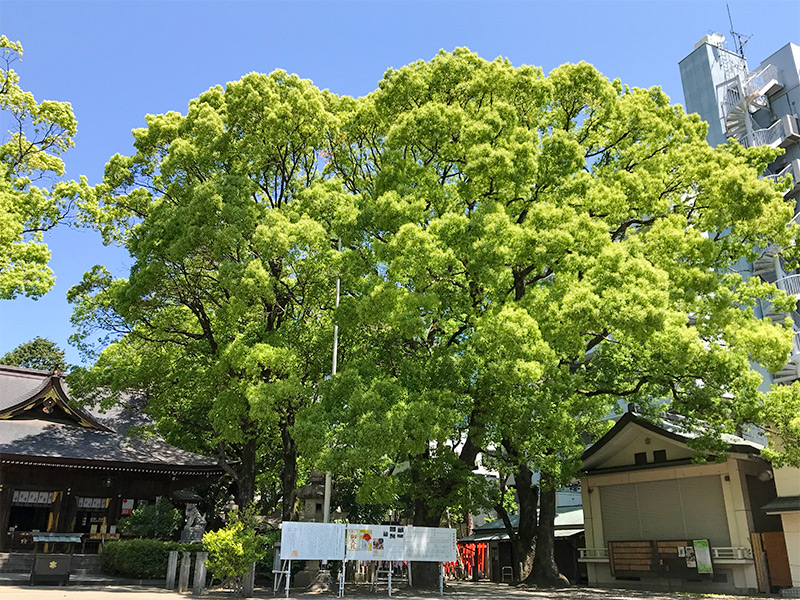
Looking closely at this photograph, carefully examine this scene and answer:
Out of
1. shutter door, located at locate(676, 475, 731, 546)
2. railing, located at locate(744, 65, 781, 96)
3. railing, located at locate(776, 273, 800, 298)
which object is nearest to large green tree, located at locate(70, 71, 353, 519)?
shutter door, located at locate(676, 475, 731, 546)

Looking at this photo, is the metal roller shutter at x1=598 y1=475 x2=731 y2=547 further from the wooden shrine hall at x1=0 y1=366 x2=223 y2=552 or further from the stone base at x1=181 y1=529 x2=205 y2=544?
the wooden shrine hall at x1=0 y1=366 x2=223 y2=552

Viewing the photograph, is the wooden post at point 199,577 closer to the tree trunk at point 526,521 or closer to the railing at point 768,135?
the tree trunk at point 526,521

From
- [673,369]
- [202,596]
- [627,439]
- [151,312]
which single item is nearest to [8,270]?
[151,312]

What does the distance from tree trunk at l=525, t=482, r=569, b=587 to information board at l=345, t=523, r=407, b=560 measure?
639cm

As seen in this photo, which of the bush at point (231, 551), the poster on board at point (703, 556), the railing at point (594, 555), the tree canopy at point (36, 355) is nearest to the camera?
the bush at point (231, 551)

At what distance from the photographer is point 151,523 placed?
19078 millimetres

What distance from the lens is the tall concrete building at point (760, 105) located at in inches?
1065

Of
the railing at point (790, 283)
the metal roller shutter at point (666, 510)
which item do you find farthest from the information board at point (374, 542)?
the railing at point (790, 283)

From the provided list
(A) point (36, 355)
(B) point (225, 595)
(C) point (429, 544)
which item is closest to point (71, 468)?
(B) point (225, 595)

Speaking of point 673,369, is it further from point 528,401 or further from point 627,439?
point 627,439

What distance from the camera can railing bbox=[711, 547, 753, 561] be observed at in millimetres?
15812

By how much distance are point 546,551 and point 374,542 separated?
7.69 m

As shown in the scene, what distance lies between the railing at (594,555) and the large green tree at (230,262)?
10.2 m

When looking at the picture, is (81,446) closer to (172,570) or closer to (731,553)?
(172,570)
